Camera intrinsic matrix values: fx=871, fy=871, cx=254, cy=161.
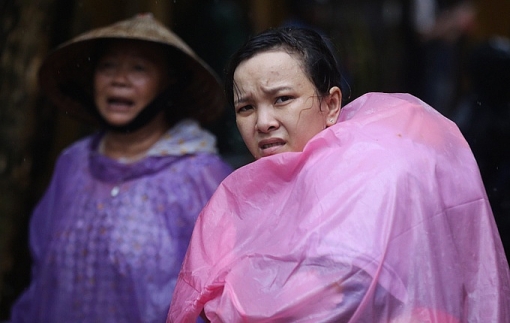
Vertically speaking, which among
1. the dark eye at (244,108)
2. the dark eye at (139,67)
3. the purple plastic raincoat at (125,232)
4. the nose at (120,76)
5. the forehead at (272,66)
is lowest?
the purple plastic raincoat at (125,232)

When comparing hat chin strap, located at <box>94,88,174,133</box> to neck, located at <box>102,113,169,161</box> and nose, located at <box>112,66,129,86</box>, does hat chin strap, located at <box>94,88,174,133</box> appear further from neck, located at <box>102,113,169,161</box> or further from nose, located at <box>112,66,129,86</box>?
nose, located at <box>112,66,129,86</box>

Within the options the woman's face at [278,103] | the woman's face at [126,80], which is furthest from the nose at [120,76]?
the woman's face at [278,103]

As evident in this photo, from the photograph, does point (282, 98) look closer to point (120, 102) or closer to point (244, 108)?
point (244, 108)

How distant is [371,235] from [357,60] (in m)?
5.28

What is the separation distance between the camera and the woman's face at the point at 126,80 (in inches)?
150

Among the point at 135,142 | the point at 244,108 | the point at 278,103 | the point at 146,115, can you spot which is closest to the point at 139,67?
the point at 146,115

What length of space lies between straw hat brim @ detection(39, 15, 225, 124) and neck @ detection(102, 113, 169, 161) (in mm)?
181

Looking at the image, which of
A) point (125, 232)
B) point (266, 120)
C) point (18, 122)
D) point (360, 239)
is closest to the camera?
point (360, 239)

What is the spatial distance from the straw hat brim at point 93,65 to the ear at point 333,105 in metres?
1.34

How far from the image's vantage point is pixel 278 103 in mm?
2576

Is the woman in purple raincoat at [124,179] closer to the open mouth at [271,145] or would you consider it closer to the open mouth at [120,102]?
the open mouth at [120,102]

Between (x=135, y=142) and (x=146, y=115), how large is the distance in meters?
0.15

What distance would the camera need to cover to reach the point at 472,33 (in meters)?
7.54

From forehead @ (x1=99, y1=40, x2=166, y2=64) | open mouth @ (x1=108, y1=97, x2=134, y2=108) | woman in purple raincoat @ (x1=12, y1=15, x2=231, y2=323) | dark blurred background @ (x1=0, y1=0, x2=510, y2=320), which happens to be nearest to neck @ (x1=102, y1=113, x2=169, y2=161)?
woman in purple raincoat @ (x1=12, y1=15, x2=231, y2=323)
